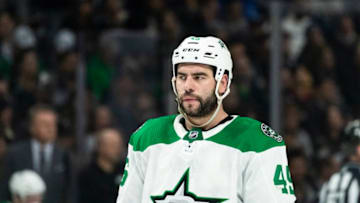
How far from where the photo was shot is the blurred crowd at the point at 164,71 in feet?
26.1

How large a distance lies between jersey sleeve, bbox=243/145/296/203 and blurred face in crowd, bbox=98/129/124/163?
364 cm

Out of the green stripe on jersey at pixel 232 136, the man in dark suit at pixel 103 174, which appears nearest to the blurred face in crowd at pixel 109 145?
the man in dark suit at pixel 103 174

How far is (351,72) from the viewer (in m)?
8.09

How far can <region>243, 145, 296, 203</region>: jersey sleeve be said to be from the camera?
3684 millimetres

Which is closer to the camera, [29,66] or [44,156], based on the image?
[44,156]

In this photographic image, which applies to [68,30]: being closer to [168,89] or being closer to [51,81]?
[51,81]

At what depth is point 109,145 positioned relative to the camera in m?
7.28

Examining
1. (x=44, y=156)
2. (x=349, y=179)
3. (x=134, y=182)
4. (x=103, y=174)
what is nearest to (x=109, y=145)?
(x=103, y=174)

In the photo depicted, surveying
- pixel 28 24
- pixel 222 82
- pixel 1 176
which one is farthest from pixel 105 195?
pixel 222 82

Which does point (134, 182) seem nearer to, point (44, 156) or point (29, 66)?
point (44, 156)

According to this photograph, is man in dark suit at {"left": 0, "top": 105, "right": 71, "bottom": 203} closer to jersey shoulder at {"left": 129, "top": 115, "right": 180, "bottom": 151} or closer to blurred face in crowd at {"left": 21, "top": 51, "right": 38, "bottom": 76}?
blurred face in crowd at {"left": 21, "top": 51, "right": 38, "bottom": 76}

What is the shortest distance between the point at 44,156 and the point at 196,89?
3.54 meters

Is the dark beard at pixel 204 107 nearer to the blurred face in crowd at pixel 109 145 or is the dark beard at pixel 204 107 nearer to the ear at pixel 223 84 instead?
the ear at pixel 223 84

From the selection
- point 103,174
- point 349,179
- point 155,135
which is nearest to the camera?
point 155,135
